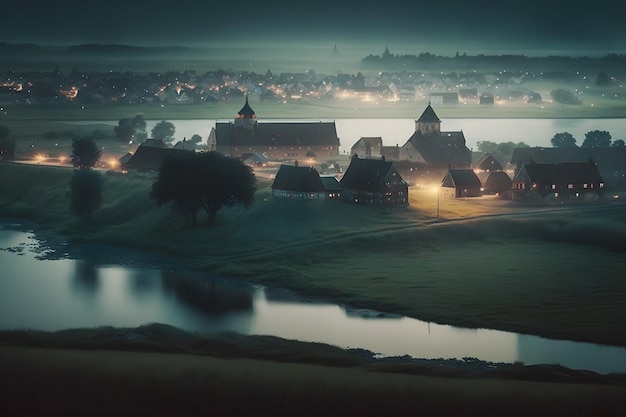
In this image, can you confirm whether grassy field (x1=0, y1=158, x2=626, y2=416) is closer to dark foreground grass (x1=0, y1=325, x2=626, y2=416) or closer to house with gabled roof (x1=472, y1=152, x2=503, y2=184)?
dark foreground grass (x1=0, y1=325, x2=626, y2=416)

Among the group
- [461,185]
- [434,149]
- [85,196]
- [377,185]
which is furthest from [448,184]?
[85,196]

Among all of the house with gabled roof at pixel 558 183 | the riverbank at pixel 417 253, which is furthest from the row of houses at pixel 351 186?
the house with gabled roof at pixel 558 183

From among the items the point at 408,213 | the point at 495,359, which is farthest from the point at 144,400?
the point at 408,213

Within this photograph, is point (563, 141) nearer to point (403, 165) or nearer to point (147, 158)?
point (403, 165)

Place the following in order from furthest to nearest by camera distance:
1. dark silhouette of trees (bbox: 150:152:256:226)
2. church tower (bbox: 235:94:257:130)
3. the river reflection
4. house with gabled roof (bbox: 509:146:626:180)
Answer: church tower (bbox: 235:94:257:130), house with gabled roof (bbox: 509:146:626:180), dark silhouette of trees (bbox: 150:152:256:226), the river reflection

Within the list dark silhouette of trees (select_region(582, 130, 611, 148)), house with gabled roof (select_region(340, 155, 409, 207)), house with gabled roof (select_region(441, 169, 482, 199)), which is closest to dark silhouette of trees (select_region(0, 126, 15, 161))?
house with gabled roof (select_region(340, 155, 409, 207))

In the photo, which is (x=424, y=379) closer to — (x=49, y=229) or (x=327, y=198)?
(x=327, y=198)
